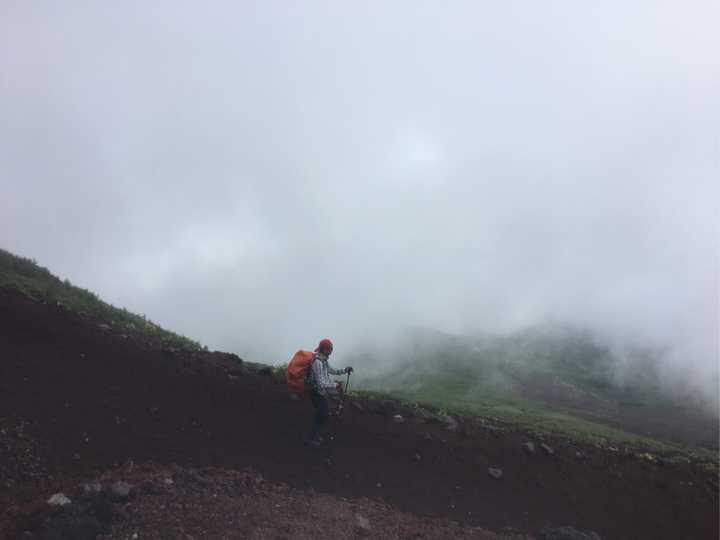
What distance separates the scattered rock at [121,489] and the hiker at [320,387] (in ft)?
14.6

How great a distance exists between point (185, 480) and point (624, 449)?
14999mm

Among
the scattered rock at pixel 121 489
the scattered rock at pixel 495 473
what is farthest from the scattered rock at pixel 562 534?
the scattered rock at pixel 121 489

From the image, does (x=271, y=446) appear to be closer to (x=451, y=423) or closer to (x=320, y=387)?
(x=320, y=387)

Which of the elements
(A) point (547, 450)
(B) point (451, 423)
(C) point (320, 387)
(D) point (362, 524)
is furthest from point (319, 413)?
(A) point (547, 450)

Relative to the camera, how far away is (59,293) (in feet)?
60.4

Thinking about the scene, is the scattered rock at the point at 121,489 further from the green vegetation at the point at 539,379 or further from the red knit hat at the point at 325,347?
the green vegetation at the point at 539,379

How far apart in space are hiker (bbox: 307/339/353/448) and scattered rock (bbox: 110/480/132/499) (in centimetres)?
446

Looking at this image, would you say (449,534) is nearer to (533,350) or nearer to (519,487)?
(519,487)

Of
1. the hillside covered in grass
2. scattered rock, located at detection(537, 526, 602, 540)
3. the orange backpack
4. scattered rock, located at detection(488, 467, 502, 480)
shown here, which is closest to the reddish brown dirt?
scattered rock, located at detection(488, 467, 502, 480)

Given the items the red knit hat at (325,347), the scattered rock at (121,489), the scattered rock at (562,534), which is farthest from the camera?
the red knit hat at (325,347)

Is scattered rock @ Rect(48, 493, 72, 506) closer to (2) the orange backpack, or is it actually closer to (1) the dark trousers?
(2) the orange backpack

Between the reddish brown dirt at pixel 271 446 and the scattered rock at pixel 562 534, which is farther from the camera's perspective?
the scattered rock at pixel 562 534

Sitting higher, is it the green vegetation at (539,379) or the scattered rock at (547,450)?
the green vegetation at (539,379)

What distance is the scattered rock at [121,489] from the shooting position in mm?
9070
